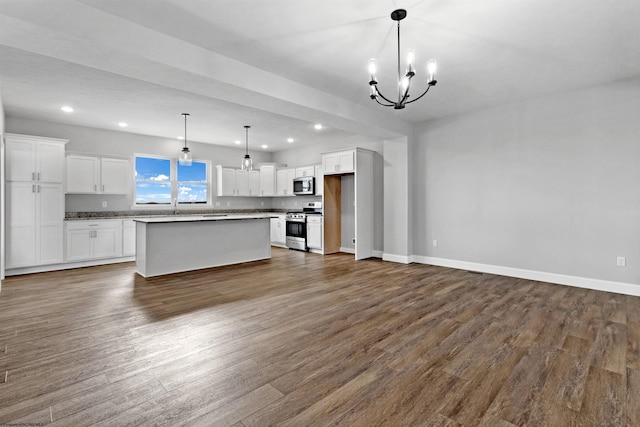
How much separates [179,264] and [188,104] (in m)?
2.62

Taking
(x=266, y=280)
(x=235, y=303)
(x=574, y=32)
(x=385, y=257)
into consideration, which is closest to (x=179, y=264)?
(x=266, y=280)

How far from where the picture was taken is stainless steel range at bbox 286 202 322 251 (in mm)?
7610

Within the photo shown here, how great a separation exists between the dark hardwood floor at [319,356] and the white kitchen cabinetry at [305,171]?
13.1 ft

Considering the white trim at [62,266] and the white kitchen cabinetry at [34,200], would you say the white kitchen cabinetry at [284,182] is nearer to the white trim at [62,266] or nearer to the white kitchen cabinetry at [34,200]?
the white trim at [62,266]

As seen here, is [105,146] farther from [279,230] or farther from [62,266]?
[279,230]

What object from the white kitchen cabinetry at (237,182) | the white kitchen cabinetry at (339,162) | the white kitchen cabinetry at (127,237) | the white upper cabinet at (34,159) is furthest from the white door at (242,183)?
the white upper cabinet at (34,159)

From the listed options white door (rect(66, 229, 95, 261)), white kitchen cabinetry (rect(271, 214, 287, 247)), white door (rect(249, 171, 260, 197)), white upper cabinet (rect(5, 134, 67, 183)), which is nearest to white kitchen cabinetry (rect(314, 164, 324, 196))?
white kitchen cabinetry (rect(271, 214, 287, 247))

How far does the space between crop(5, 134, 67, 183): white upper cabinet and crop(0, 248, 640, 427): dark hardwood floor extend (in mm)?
1948

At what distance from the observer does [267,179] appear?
8859 mm

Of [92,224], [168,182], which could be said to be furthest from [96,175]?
[168,182]

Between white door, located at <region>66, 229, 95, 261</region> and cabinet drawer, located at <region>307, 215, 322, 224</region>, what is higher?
cabinet drawer, located at <region>307, 215, 322, 224</region>

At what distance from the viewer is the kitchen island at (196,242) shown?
4.97 meters

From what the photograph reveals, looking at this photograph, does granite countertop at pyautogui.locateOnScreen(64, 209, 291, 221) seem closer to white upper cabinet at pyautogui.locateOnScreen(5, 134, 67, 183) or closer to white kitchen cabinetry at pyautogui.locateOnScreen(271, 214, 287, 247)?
white kitchen cabinetry at pyautogui.locateOnScreen(271, 214, 287, 247)

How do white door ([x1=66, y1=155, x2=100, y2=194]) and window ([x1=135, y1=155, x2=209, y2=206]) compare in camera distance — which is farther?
window ([x1=135, y1=155, x2=209, y2=206])
